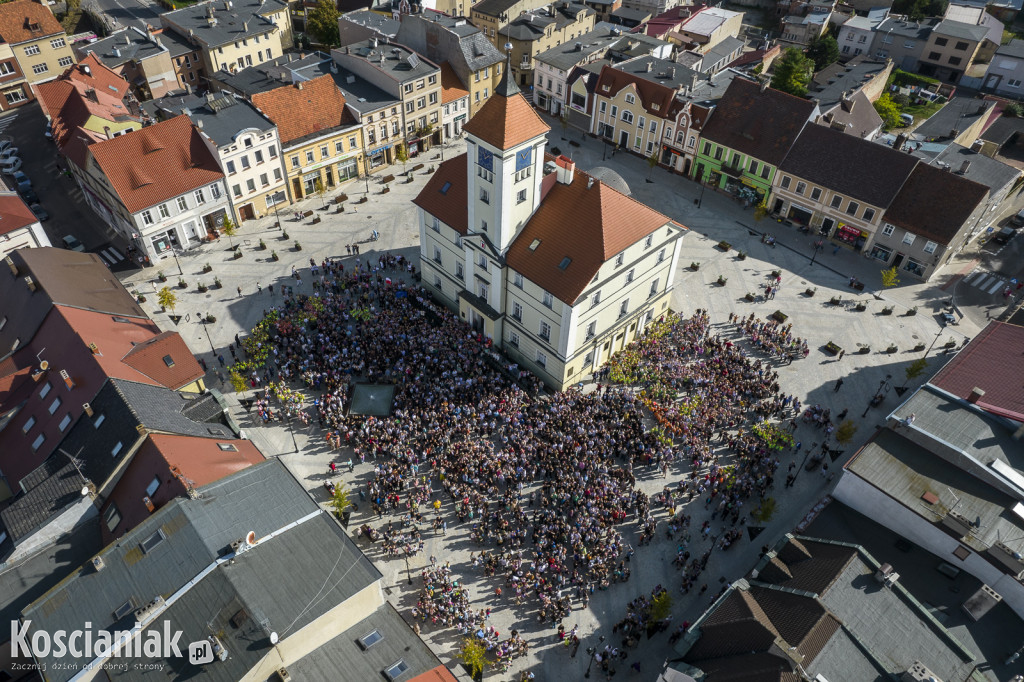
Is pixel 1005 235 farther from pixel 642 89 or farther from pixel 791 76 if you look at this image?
pixel 642 89

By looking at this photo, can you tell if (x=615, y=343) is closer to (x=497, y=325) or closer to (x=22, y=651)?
(x=497, y=325)

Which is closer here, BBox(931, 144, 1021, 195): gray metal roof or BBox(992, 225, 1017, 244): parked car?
BBox(931, 144, 1021, 195): gray metal roof

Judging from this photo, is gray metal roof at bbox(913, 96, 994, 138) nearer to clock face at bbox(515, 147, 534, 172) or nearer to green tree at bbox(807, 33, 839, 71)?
green tree at bbox(807, 33, 839, 71)

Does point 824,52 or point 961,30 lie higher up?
point 961,30

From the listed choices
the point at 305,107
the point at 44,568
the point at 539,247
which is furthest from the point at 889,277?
the point at 44,568

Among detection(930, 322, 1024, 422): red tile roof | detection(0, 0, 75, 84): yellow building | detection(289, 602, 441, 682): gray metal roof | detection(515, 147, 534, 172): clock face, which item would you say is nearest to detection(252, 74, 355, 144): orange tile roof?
detection(515, 147, 534, 172): clock face

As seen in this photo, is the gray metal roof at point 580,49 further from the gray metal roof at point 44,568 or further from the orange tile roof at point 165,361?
the gray metal roof at point 44,568
